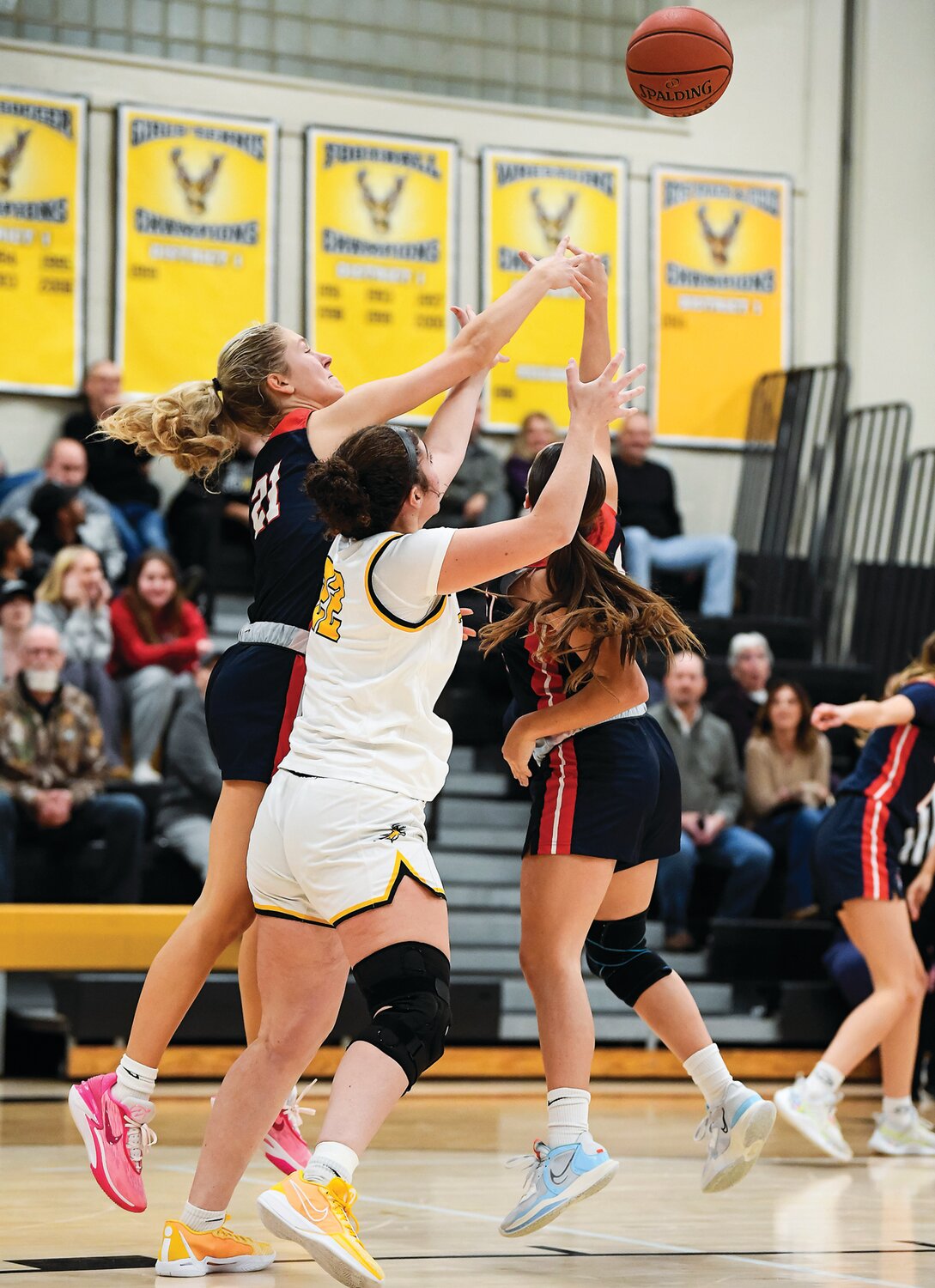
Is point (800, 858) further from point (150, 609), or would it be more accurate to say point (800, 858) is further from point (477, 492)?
point (150, 609)

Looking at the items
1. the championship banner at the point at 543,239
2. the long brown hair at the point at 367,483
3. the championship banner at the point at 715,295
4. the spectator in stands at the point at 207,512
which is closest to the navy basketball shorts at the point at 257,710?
the long brown hair at the point at 367,483

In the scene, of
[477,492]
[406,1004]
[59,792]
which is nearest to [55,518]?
[59,792]

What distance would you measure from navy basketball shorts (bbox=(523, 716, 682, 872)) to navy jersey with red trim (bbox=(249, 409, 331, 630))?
0.70 metres

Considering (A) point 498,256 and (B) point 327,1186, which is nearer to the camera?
(B) point 327,1186

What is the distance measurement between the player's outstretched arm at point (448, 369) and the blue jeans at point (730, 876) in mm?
5112

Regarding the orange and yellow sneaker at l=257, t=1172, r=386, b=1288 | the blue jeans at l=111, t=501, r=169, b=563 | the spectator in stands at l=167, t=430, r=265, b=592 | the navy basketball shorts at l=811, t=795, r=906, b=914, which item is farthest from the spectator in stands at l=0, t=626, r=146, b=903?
the orange and yellow sneaker at l=257, t=1172, r=386, b=1288

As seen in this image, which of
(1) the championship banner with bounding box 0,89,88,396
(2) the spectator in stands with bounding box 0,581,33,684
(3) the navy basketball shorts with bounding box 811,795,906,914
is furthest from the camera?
(1) the championship banner with bounding box 0,89,88,396

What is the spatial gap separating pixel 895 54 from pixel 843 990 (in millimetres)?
7319

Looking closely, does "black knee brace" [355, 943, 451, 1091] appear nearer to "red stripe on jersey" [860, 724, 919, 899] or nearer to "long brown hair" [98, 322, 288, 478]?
"long brown hair" [98, 322, 288, 478]

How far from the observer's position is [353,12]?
38.2 ft

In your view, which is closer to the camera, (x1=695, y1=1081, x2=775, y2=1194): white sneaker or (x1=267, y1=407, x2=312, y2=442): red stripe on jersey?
(x1=267, y1=407, x2=312, y2=442): red stripe on jersey

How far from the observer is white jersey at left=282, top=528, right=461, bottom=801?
3062mm

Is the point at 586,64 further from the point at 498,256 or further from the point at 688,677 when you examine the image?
the point at 688,677

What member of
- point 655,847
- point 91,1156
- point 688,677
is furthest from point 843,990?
point 91,1156
